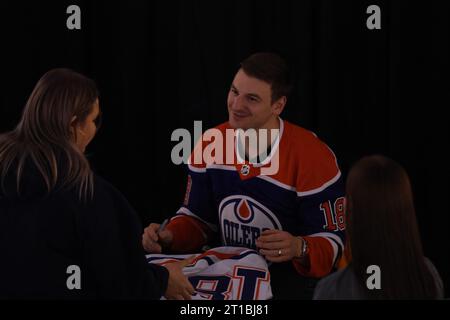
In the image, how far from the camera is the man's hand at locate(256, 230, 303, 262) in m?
2.18

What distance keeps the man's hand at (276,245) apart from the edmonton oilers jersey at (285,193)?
0.14 m

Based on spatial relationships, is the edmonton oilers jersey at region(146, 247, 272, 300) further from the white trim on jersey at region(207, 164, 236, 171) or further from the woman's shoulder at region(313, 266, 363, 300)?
the woman's shoulder at region(313, 266, 363, 300)

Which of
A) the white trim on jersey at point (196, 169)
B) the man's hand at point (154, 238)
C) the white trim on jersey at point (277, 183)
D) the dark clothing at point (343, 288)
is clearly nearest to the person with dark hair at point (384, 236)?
the dark clothing at point (343, 288)

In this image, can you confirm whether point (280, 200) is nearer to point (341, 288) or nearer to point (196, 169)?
point (196, 169)

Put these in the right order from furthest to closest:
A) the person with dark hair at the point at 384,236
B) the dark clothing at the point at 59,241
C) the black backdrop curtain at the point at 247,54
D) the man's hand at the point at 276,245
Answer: the black backdrop curtain at the point at 247,54, the man's hand at the point at 276,245, the dark clothing at the point at 59,241, the person with dark hair at the point at 384,236

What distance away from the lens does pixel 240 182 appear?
7.97 ft

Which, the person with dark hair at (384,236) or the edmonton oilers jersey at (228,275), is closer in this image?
the person with dark hair at (384,236)

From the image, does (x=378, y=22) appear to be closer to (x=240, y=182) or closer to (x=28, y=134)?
(x=240, y=182)

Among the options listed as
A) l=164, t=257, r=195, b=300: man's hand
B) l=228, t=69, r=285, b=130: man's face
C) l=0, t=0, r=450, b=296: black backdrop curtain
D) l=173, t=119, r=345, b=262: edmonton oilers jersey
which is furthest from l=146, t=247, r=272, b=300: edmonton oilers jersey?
l=0, t=0, r=450, b=296: black backdrop curtain

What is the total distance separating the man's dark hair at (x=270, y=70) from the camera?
241cm

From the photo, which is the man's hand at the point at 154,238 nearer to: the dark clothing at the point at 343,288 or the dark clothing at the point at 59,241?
the dark clothing at the point at 59,241

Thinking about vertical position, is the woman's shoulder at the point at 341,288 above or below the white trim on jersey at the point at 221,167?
below

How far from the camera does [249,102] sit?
241 cm

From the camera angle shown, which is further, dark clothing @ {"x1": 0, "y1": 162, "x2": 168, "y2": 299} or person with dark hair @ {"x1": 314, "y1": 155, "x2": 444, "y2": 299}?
dark clothing @ {"x1": 0, "y1": 162, "x2": 168, "y2": 299}
